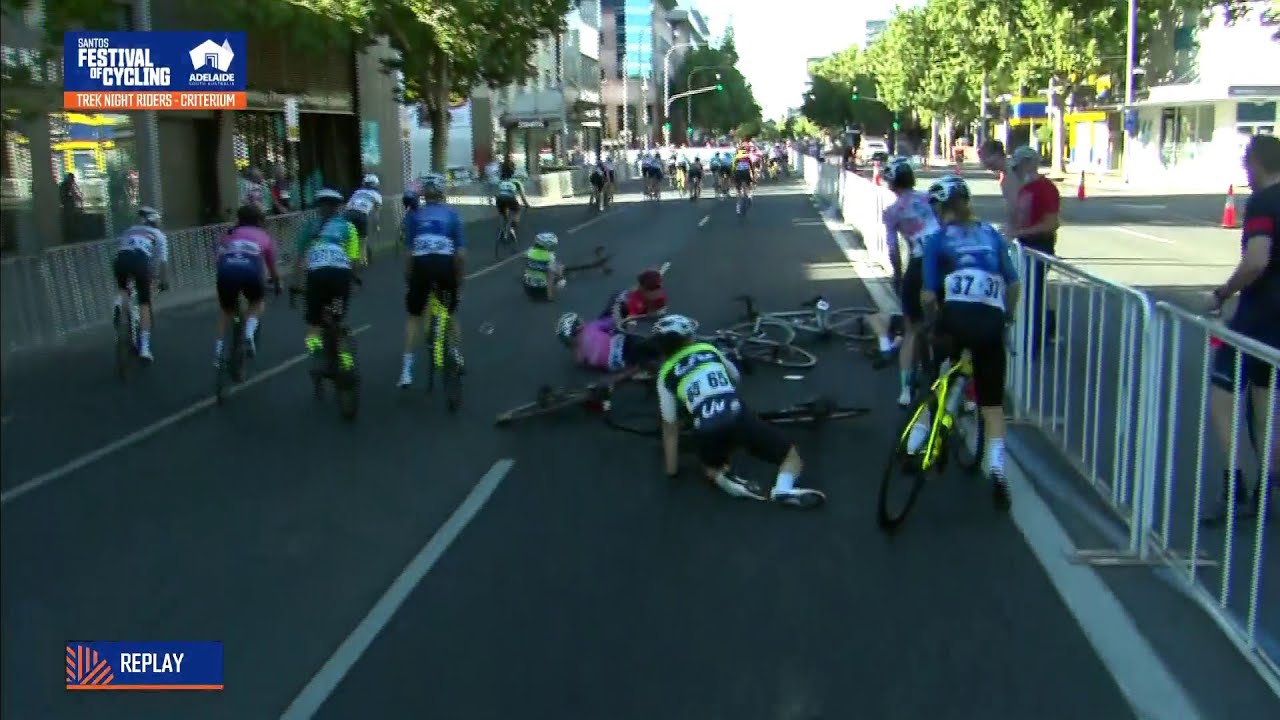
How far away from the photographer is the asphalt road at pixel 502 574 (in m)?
5.11

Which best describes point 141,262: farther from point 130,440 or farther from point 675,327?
point 675,327

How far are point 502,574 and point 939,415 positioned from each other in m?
2.45

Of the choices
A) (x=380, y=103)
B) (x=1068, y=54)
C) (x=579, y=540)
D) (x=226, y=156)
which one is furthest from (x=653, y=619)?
(x=1068, y=54)

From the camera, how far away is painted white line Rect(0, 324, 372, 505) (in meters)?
8.66

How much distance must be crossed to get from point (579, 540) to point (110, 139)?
2071cm

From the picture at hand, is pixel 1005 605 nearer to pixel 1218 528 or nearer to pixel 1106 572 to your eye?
pixel 1106 572

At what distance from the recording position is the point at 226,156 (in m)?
29.4

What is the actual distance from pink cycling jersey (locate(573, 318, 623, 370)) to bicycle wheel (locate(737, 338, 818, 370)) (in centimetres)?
114

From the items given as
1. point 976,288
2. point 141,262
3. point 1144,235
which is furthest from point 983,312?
point 1144,235

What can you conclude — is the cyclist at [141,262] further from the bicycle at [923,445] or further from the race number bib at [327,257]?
the bicycle at [923,445]

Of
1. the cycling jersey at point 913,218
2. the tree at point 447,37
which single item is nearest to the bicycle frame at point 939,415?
the cycling jersey at point 913,218

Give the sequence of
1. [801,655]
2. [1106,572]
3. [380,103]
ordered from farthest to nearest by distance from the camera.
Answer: [380,103] → [1106,572] → [801,655]

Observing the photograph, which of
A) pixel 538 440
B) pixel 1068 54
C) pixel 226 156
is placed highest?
pixel 1068 54
